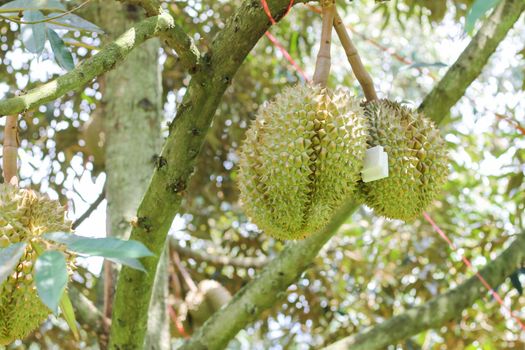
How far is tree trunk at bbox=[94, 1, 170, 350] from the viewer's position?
2.39 meters

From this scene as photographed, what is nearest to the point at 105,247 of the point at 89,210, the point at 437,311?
the point at 437,311

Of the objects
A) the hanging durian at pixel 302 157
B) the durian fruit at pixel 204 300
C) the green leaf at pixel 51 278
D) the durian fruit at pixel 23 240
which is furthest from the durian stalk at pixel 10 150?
the durian fruit at pixel 204 300

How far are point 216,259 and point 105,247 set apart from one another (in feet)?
8.47

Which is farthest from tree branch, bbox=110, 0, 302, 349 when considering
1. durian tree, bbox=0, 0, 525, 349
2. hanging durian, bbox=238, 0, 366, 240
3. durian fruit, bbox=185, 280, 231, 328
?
durian fruit, bbox=185, 280, 231, 328

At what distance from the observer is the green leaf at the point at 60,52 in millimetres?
1506

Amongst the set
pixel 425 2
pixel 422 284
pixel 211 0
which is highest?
pixel 211 0

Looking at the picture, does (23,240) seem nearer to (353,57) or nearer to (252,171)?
(252,171)

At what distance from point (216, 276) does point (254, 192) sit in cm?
217

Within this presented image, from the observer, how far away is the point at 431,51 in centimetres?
655

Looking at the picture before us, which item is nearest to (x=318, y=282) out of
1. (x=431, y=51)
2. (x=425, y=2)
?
(x=425, y=2)

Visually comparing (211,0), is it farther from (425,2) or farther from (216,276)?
(216,276)

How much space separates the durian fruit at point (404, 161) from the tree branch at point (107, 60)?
1.38ft

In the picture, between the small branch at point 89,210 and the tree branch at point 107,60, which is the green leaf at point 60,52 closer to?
the tree branch at point 107,60

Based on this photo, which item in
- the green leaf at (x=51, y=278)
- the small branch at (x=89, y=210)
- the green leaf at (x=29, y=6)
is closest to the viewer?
the green leaf at (x=51, y=278)
